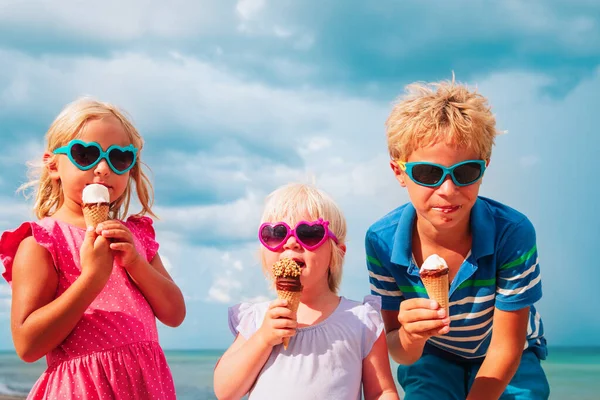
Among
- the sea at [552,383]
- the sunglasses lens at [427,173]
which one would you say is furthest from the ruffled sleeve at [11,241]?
the sea at [552,383]

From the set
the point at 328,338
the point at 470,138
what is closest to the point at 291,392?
the point at 328,338

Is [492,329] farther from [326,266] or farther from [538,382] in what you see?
[326,266]

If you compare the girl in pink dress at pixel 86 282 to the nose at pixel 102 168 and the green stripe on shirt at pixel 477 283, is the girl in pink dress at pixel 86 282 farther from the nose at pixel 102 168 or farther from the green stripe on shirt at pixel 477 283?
the green stripe on shirt at pixel 477 283

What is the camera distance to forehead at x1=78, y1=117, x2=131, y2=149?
4.89m

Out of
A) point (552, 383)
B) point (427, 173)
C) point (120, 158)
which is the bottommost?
point (552, 383)

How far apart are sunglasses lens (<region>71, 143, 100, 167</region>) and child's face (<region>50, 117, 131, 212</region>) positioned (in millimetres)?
50

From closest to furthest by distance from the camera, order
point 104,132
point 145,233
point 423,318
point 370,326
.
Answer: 1. point 423,318
2. point 370,326
3. point 104,132
4. point 145,233

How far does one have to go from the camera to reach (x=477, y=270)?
16.5 feet

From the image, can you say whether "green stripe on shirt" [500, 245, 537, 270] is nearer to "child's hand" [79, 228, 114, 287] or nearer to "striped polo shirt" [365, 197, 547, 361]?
"striped polo shirt" [365, 197, 547, 361]

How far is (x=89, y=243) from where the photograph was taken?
444cm

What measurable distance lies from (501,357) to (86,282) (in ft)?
10.2

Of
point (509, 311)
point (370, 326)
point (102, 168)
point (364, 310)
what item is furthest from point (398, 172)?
point (102, 168)

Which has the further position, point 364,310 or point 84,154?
point 84,154

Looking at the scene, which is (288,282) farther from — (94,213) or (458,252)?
(458,252)
